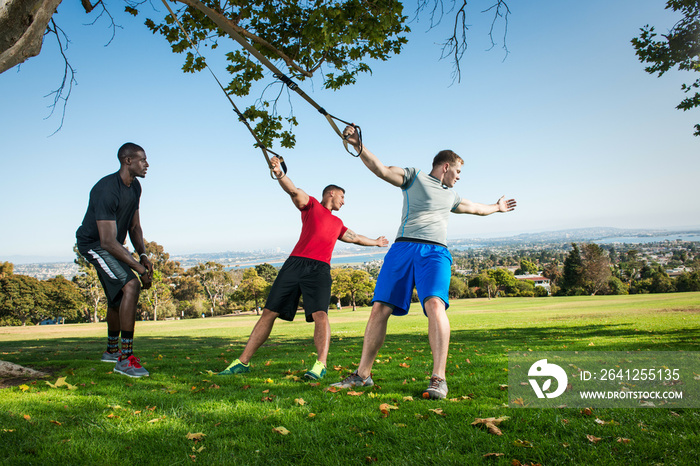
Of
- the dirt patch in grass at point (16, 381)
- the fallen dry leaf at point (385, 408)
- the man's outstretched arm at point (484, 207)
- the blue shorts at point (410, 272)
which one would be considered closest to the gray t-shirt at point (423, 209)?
the blue shorts at point (410, 272)

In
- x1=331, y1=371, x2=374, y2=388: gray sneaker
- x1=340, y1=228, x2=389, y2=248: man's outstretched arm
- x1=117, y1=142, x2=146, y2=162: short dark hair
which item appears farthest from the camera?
x1=340, y1=228, x2=389, y2=248: man's outstretched arm

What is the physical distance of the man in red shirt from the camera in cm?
484

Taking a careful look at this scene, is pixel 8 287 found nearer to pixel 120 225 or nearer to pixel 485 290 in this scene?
pixel 120 225

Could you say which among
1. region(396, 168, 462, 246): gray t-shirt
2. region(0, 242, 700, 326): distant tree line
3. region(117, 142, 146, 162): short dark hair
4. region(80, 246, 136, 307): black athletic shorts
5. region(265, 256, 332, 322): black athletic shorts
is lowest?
region(0, 242, 700, 326): distant tree line

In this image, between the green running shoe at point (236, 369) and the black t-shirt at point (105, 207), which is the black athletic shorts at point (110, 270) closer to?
the black t-shirt at point (105, 207)

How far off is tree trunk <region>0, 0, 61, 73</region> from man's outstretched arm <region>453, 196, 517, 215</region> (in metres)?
3.86

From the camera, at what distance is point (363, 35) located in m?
7.08

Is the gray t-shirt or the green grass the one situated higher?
the gray t-shirt

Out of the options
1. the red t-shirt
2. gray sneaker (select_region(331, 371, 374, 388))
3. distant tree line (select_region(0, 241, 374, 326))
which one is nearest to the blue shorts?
gray sneaker (select_region(331, 371, 374, 388))

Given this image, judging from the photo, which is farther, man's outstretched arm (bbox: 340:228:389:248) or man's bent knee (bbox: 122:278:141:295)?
man's outstretched arm (bbox: 340:228:389:248)

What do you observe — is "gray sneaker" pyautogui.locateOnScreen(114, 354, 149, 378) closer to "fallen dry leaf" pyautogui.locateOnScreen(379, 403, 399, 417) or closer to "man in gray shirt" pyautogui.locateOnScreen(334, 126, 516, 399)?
"man in gray shirt" pyautogui.locateOnScreen(334, 126, 516, 399)

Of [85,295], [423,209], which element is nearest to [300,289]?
[423,209]

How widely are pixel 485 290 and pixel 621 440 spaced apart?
7749 centimetres

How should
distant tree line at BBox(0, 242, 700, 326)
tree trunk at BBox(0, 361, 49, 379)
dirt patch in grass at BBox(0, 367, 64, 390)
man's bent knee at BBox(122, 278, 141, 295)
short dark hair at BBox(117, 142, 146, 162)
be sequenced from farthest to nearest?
distant tree line at BBox(0, 242, 700, 326), short dark hair at BBox(117, 142, 146, 162), man's bent knee at BBox(122, 278, 141, 295), tree trunk at BBox(0, 361, 49, 379), dirt patch in grass at BBox(0, 367, 64, 390)
